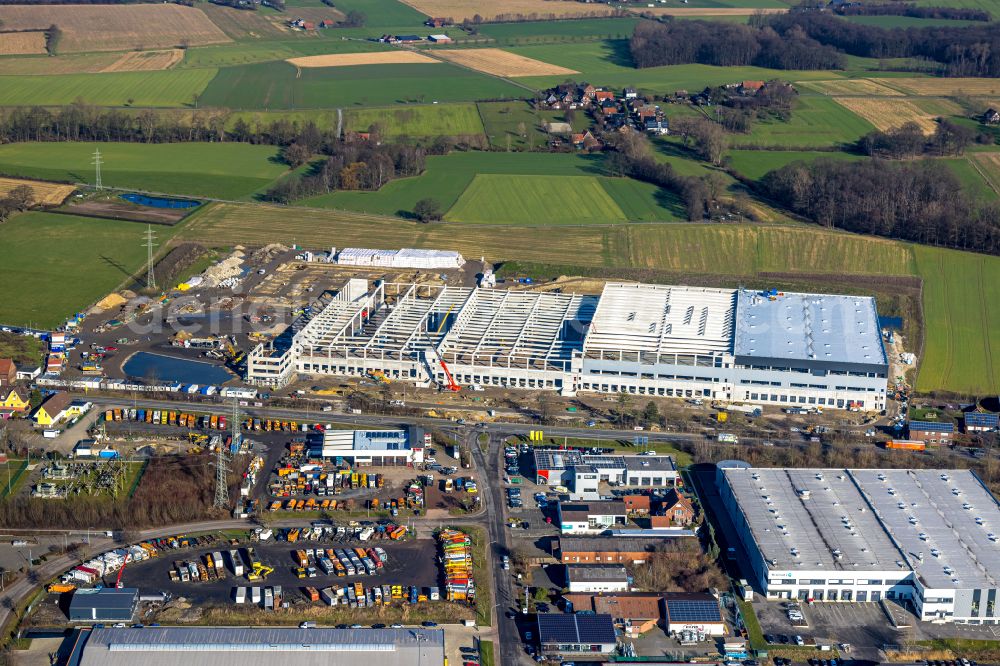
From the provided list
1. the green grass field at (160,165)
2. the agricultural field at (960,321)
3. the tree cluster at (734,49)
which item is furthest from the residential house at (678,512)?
the tree cluster at (734,49)

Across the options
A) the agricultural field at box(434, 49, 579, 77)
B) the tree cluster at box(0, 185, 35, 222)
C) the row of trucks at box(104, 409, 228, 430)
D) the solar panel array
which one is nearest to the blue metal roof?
the solar panel array

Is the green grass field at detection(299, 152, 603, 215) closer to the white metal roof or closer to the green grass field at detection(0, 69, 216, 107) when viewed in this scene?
the white metal roof

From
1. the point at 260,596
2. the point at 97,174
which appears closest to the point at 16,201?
the point at 97,174

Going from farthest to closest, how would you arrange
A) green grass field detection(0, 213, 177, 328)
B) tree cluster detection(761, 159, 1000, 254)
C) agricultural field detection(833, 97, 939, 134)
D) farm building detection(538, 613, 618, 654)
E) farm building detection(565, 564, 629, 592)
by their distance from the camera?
agricultural field detection(833, 97, 939, 134), tree cluster detection(761, 159, 1000, 254), green grass field detection(0, 213, 177, 328), farm building detection(565, 564, 629, 592), farm building detection(538, 613, 618, 654)

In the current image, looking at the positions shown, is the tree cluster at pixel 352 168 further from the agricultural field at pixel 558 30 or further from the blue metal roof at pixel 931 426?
the agricultural field at pixel 558 30

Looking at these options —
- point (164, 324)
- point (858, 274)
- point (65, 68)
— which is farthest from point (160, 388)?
point (65, 68)

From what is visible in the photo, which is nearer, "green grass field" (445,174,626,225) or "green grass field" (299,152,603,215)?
"green grass field" (445,174,626,225)
